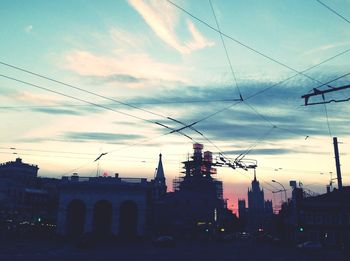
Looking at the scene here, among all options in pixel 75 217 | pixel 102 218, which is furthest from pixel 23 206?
pixel 102 218

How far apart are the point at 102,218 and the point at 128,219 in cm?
393

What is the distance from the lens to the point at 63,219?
52031mm

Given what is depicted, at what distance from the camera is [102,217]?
176 feet

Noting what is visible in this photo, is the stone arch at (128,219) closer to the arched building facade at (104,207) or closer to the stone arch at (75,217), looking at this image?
the arched building facade at (104,207)

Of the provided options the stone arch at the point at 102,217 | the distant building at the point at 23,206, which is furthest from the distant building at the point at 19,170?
the stone arch at the point at 102,217

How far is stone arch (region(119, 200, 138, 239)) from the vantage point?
53.2m

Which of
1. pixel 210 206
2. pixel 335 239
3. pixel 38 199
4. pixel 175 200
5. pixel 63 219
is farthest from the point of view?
pixel 210 206

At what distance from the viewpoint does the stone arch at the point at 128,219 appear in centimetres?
5322

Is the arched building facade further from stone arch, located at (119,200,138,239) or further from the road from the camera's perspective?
the road

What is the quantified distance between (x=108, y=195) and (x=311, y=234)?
120 ft

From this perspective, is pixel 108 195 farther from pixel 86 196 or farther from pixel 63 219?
pixel 63 219

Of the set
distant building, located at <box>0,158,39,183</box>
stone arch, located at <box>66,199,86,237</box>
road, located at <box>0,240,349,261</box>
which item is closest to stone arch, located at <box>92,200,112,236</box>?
stone arch, located at <box>66,199,86,237</box>

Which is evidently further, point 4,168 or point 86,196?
point 4,168

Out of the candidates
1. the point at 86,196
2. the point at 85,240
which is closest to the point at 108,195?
the point at 86,196
